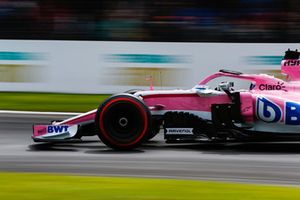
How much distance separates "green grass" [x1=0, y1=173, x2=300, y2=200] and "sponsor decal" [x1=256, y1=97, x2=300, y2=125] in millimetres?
2323

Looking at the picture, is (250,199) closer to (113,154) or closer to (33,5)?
(113,154)

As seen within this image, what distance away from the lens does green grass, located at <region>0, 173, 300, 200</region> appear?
20.7ft

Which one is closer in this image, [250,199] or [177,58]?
[250,199]

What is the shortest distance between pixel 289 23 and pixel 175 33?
2395 millimetres

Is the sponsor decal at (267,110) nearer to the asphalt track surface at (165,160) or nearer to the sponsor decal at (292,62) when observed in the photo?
the asphalt track surface at (165,160)

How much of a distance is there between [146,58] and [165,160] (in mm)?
7091

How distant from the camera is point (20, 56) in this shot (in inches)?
635

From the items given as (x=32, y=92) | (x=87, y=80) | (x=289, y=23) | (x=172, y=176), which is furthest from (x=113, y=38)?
(x=172, y=176)

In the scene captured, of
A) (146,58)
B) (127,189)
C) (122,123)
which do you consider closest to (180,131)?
(122,123)

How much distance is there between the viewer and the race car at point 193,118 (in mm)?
9266

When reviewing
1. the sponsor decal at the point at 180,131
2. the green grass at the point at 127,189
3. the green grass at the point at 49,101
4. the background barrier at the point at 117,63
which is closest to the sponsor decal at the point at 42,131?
the sponsor decal at the point at 180,131

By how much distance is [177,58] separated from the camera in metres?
15.5

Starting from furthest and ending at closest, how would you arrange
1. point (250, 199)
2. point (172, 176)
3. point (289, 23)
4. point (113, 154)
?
point (289, 23) < point (113, 154) < point (172, 176) < point (250, 199)

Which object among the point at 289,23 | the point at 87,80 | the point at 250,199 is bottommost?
the point at 250,199
